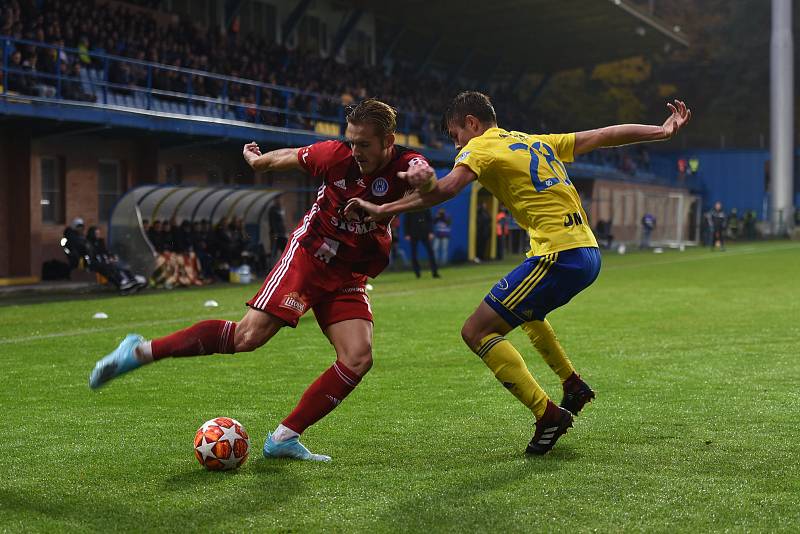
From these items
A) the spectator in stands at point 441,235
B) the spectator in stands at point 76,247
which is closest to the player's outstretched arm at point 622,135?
the spectator in stands at point 76,247

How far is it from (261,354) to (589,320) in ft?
16.8

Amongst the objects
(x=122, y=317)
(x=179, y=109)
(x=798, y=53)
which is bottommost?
(x=122, y=317)

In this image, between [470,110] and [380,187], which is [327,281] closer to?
[380,187]

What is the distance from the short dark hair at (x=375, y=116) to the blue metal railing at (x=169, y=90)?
43.1 ft

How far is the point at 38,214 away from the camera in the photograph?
22484 mm

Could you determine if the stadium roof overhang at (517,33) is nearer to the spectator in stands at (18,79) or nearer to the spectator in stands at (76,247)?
the spectator in stands at (18,79)

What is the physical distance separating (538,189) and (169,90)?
19.3 m

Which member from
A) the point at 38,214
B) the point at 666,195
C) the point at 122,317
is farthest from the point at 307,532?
the point at 666,195

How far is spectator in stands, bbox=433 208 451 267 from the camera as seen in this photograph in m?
29.0

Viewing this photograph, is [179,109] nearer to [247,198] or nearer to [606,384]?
[247,198]

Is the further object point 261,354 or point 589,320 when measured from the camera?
point 589,320

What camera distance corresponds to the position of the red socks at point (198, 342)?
549 cm

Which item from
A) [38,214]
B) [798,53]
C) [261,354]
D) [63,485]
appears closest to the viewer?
[63,485]

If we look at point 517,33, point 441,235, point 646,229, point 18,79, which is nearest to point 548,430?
point 18,79
